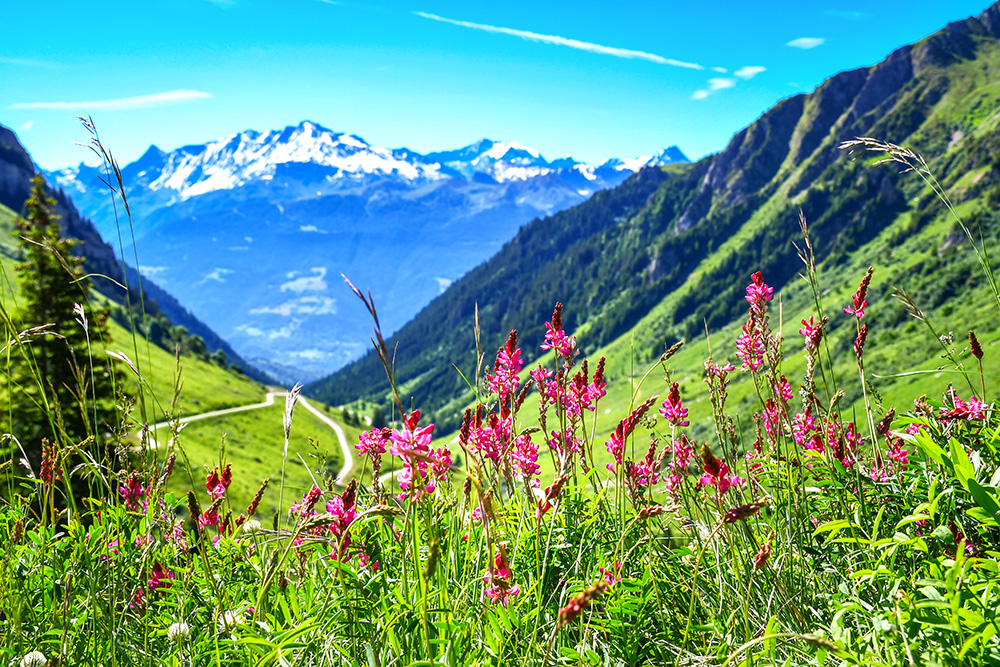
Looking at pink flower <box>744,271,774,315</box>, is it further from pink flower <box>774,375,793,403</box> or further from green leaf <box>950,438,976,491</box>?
green leaf <box>950,438,976,491</box>

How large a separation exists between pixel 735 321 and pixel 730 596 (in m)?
201

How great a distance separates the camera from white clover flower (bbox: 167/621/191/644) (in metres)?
2.40

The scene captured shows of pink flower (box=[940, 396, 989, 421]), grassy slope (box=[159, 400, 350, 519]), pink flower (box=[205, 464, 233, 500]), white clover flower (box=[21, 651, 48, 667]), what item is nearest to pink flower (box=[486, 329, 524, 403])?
pink flower (box=[205, 464, 233, 500])

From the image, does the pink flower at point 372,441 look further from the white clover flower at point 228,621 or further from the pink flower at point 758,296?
the pink flower at point 758,296

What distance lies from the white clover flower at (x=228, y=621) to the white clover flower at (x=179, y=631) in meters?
0.13

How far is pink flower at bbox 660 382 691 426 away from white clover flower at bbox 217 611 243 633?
2.06 metres

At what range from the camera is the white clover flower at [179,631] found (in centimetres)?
240

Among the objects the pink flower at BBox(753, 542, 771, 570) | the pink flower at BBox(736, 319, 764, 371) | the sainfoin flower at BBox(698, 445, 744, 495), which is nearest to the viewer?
the sainfoin flower at BBox(698, 445, 744, 495)

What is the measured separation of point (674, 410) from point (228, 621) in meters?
2.15

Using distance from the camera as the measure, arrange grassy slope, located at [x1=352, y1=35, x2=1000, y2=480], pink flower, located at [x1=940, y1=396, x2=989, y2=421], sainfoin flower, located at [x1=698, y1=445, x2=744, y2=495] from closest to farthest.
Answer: sainfoin flower, located at [x1=698, y1=445, x2=744, y2=495], pink flower, located at [x1=940, y1=396, x2=989, y2=421], grassy slope, located at [x1=352, y1=35, x2=1000, y2=480]

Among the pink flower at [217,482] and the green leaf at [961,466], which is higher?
the pink flower at [217,482]

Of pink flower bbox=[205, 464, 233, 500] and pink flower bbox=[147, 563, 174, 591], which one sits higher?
pink flower bbox=[205, 464, 233, 500]

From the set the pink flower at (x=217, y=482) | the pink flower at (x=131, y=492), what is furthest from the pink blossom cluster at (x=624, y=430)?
the pink flower at (x=131, y=492)

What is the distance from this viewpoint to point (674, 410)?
2.94m
